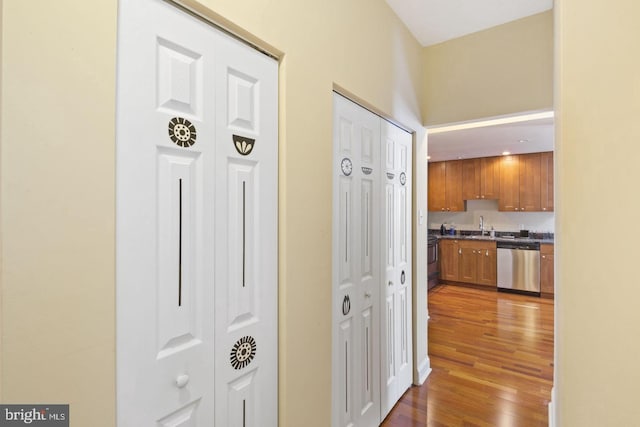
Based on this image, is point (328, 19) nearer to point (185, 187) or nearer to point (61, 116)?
point (185, 187)

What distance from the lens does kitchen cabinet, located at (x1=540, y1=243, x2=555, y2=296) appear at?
4.98 meters

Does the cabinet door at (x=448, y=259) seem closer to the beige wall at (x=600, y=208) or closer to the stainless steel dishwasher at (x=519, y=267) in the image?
the stainless steel dishwasher at (x=519, y=267)

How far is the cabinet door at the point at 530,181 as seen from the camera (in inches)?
213

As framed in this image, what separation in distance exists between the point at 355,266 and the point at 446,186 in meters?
A: 5.33

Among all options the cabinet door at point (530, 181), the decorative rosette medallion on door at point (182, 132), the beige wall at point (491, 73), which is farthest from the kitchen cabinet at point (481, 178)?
the decorative rosette medallion on door at point (182, 132)

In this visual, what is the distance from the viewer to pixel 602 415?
95cm

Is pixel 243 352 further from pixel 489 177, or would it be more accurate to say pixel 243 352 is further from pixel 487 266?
pixel 489 177

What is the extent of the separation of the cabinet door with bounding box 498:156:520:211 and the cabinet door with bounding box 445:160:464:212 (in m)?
0.75

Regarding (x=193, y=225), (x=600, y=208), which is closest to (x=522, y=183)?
(x=600, y=208)

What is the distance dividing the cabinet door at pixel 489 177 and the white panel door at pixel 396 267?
4208 millimetres

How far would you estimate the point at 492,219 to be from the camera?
6.25 meters

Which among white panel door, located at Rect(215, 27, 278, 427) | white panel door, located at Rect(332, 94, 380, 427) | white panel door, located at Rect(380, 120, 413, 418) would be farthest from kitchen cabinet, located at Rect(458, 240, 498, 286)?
white panel door, located at Rect(215, 27, 278, 427)

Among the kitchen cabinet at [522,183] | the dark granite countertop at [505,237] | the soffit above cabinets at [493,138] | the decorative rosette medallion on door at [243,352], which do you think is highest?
the soffit above cabinets at [493,138]

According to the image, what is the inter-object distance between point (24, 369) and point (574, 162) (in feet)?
5.29
